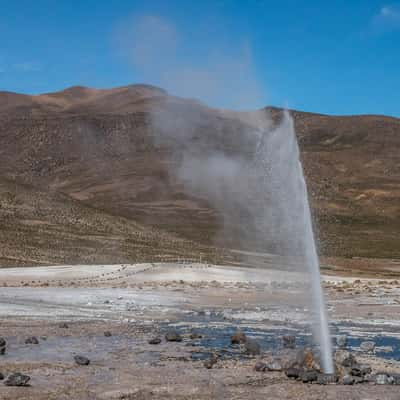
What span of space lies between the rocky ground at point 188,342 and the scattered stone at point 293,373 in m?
0.03

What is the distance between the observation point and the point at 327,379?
15.5 m

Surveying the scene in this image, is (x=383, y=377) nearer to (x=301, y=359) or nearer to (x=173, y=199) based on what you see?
(x=301, y=359)

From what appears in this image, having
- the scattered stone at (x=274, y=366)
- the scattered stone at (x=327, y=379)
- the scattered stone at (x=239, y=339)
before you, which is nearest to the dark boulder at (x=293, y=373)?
the scattered stone at (x=327, y=379)

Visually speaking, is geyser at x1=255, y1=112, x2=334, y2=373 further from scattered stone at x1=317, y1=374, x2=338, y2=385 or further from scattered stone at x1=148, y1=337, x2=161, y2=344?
scattered stone at x1=148, y1=337, x2=161, y2=344

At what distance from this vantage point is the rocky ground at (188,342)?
14.9 metres

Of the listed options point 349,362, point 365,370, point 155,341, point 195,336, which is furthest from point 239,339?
point 365,370

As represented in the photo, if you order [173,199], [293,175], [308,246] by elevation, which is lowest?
[308,246]

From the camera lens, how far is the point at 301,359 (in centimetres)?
1631

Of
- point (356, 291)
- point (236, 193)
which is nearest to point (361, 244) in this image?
point (236, 193)

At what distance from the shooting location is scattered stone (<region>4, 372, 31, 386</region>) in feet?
48.3

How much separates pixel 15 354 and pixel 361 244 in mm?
103693

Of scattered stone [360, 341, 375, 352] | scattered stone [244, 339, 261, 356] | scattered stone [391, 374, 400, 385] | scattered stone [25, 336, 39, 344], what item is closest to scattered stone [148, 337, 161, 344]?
scattered stone [244, 339, 261, 356]

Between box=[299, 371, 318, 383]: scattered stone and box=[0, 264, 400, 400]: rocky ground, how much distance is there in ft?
0.07

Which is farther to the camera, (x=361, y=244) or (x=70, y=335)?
(x=361, y=244)
